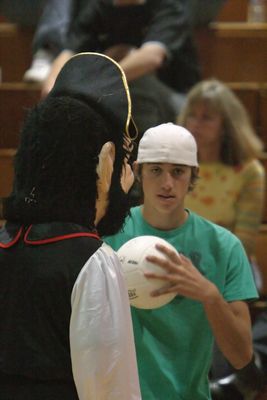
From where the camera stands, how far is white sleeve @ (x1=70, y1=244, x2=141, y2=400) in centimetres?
139

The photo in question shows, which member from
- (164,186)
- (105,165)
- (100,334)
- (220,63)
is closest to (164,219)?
(164,186)

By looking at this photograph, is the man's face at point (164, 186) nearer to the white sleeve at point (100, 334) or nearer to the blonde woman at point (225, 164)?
the white sleeve at point (100, 334)

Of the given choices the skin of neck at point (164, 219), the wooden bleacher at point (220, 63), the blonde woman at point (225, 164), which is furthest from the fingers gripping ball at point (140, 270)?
the wooden bleacher at point (220, 63)

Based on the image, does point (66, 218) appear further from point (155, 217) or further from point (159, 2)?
point (159, 2)

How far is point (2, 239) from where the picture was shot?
4.87 feet

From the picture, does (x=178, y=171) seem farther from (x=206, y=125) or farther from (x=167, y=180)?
(x=206, y=125)

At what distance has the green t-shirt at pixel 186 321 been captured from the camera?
1.97 metres

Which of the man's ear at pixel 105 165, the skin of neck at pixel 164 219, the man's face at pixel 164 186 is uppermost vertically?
the man's ear at pixel 105 165

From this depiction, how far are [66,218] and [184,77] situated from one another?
219 centimetres

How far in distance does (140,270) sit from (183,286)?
11cm

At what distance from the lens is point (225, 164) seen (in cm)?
313

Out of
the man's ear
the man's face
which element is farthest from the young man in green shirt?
the man's ear

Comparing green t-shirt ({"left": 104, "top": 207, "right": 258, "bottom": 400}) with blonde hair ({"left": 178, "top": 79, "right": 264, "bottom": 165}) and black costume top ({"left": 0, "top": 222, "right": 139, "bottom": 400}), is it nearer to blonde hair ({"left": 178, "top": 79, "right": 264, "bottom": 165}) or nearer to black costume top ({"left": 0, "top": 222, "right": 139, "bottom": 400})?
black costume top ({"left": 0, "top": 222, "right": 139, "bottom": 400})

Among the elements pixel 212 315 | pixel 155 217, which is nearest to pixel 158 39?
pixel 155 217
